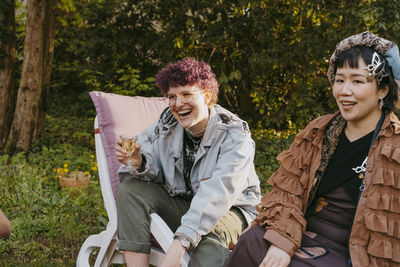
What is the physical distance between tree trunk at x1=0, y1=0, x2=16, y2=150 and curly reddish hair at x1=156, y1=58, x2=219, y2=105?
14.7 ft

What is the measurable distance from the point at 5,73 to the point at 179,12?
2744 millimetres

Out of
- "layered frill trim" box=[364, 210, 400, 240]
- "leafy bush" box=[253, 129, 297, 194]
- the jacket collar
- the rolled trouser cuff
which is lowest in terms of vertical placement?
"leafy bush" box=[253, 129, 297, 194]

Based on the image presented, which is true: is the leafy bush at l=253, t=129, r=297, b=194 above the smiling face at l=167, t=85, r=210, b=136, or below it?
below

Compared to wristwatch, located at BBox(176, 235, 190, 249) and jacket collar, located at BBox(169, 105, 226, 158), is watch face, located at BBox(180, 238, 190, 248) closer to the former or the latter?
wristwatch, located at BBox(176, 235, 190, 249)

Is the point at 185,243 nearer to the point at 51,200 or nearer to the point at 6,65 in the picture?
the point at 51,200

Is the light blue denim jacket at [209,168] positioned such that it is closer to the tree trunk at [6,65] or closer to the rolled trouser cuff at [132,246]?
the rolled trouser cuff at [132,246]

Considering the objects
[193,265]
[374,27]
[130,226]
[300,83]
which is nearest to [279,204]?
[193,265]

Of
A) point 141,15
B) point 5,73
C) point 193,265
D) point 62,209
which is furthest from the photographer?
point 141,15

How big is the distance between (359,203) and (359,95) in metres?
0.44

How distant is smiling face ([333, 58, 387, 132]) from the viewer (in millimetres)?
1931

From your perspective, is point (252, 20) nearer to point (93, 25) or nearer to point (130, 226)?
point (93, 25)

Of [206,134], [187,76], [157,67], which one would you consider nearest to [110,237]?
[206,134]

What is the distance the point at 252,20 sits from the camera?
7102 millimetres

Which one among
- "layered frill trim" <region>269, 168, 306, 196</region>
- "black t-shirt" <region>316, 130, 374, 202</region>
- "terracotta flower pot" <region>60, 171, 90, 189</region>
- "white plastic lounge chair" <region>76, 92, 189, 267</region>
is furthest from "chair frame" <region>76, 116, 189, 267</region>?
"terracotta flower pot" <region>60, 171, 90, 189</region>
